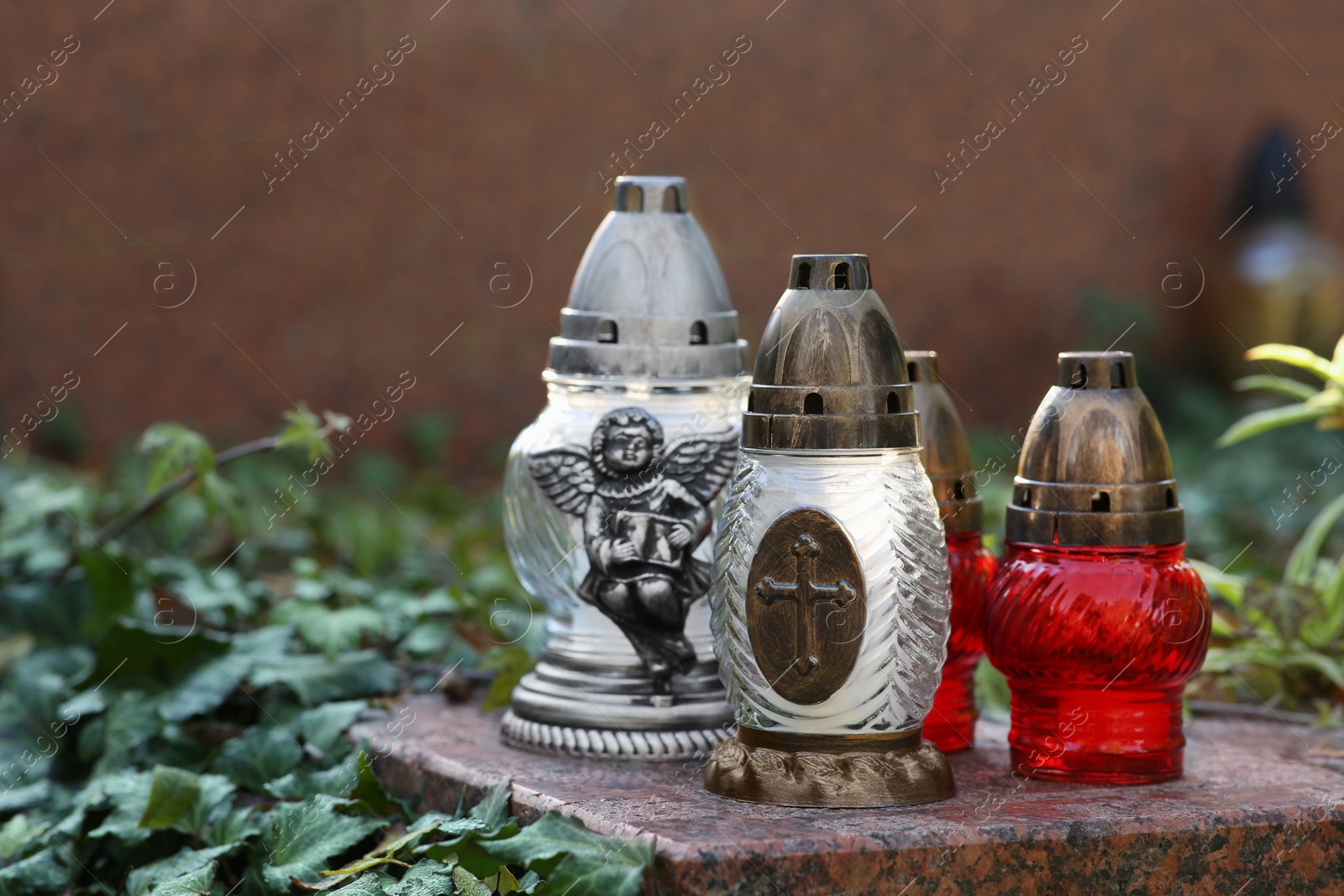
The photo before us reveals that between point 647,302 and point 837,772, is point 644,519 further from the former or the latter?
point 837,772

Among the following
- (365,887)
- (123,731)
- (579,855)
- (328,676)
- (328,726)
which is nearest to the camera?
(579,855)

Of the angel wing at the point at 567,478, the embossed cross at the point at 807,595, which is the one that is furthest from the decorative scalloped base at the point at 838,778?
the angel wing at the point at 567,478

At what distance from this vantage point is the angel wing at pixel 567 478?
6.60 ft

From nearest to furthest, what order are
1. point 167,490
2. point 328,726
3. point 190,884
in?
point 190,884 → point 328,726 → point 167,490

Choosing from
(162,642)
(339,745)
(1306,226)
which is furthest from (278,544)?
(1306,226)

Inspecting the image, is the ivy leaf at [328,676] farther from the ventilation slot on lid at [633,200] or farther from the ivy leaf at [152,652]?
the ventilation slot on lid at [633,200]

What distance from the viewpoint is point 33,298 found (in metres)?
4.94

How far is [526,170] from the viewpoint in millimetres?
5551

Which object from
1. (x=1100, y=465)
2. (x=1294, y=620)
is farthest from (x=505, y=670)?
(x=1294, y=620)

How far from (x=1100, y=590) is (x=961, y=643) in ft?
0.89

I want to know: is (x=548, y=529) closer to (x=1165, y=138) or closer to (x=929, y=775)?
(x=929, y=775)

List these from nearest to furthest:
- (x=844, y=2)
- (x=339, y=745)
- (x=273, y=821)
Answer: (x=273, y=821), (x=339, y=745), (x=844, y=2)

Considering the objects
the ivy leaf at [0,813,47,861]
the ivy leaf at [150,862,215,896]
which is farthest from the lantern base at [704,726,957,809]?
the ivy leaf at [0,813,47,861]

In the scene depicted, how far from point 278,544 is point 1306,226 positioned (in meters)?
5.32
